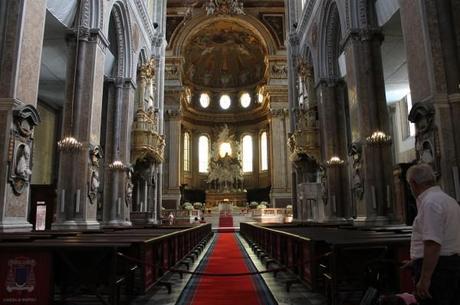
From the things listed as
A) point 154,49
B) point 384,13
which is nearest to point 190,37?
point 154,49

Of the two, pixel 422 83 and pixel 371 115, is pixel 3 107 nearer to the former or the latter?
pixel 422 83

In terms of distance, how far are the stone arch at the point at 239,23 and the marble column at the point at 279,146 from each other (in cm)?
358

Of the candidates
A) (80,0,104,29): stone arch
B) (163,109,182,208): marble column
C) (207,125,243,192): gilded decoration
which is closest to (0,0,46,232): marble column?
(80,0,104,29): stone arch

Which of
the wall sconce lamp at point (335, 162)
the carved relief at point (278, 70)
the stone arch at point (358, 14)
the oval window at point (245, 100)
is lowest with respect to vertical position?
the wall sconce lamp at point (335, 162)

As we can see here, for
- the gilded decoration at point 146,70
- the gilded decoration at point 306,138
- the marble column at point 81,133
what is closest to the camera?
the marble column at point 81,133

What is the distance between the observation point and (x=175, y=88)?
30.0 meters

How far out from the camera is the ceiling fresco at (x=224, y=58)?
3247 centimetres

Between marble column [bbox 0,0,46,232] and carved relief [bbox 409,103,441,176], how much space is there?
7.56m

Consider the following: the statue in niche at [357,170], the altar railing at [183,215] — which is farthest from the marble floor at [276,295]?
the altar railing at [183,215]

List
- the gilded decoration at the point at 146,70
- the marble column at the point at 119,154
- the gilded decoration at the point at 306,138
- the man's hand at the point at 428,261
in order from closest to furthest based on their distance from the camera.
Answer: the man's hand at the point at 428,261 < the marble column at the point at 119,154 < the gilded decoration at the point at 306,138 < the gilded decoration at the point at 146,70

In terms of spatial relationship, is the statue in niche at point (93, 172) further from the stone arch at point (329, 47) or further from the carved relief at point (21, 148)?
the stone arch at point (329, 47)

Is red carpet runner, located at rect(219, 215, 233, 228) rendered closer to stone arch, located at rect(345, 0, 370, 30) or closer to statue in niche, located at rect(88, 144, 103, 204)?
statue in niche, located at rect(88, 144, 103, 204)

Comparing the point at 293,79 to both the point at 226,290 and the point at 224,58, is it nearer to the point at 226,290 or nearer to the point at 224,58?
the point at 224,58

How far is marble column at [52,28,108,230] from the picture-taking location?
1071cm
